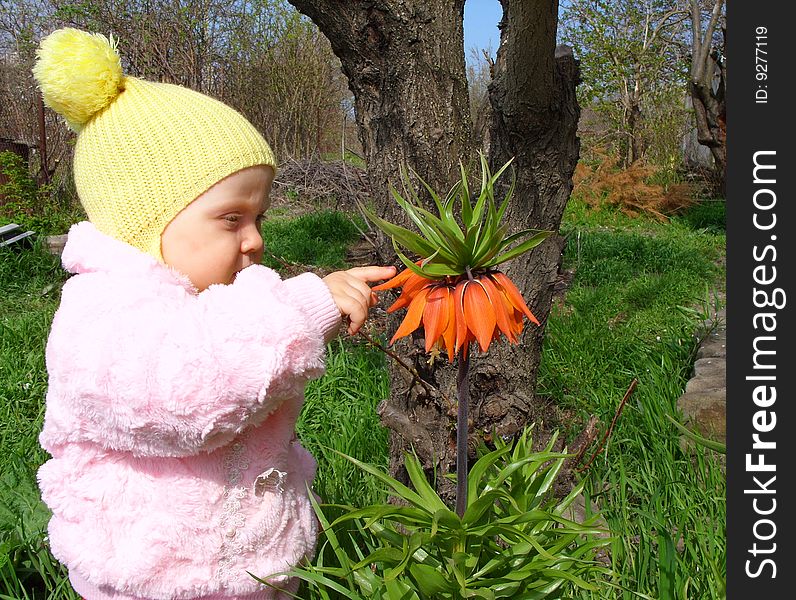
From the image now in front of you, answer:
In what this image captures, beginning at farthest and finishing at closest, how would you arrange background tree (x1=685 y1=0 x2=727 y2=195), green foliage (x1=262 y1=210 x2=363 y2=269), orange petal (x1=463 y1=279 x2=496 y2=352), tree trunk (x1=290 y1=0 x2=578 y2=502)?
background tree (x1=685 y1=0 x2=727 y2=195)
green foliage (x1=262 y1=210 x2=363 y2=269)
tree trunk (x1=290 y1=0 x2=578 y2=502)
orange petal (x1=463 y1=279 x2=496 y2=352)

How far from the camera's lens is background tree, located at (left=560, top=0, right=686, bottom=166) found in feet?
42.4

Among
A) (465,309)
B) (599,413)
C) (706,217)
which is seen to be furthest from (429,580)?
(706,217)

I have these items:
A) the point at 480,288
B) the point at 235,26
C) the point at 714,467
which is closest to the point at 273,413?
the point at 480,288

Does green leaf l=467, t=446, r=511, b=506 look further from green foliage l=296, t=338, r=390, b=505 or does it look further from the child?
green foliage l=296, t=338, r=390, b=505

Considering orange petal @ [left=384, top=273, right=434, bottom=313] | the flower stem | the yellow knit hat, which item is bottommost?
the flower stem

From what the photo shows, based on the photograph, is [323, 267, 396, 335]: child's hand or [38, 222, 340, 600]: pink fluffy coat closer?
[38, 222, 340, 600]: pink fluffy coat

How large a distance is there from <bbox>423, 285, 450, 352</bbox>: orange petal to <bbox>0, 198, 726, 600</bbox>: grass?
0.72m

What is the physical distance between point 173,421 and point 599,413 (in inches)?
82.6

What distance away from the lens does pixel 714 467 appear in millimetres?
2254

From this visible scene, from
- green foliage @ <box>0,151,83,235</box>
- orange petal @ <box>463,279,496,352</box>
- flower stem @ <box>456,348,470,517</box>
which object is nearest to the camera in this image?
orange petal @ <box>463,279,496,352</box>

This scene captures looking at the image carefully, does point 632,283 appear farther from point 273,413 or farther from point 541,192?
point 273,413

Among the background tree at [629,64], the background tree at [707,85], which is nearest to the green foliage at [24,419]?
the background tree at [707,85]

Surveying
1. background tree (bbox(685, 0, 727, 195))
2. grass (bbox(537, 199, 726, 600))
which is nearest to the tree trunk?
grass (bbox(537, 199, 726, 600))

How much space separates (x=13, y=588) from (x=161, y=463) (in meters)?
0.91
